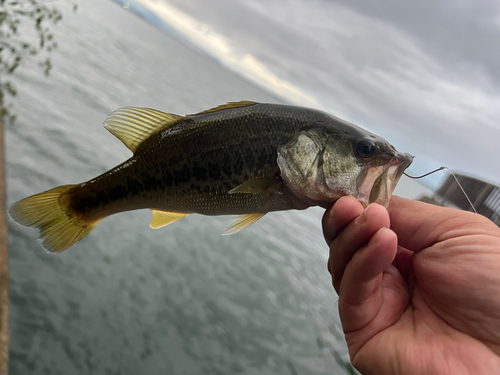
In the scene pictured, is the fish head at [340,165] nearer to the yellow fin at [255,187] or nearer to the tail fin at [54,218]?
the yellow fin at [255,187]

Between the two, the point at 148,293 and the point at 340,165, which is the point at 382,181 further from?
the point at 148,293

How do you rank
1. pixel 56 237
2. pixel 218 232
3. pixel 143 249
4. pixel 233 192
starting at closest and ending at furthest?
pixel 233 192 < pixel 56 237 < pixel 143 249 < pixel 218 232

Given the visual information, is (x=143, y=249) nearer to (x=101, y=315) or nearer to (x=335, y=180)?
(x=101, y=315)

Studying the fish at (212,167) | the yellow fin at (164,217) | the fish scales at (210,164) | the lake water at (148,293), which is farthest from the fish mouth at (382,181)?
the lake water at (148,293)

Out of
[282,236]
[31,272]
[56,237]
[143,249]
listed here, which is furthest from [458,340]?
[282,236]

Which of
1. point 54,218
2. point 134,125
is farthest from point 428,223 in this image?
point 54,218

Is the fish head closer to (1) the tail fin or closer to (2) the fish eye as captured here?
(2) the fish eye

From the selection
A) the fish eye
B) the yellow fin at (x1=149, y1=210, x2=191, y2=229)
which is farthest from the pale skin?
the yellow fin at (x1=149, y1=210, x2=191, y2=229)
